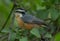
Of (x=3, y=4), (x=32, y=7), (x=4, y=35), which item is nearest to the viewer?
(x=3, y=4)

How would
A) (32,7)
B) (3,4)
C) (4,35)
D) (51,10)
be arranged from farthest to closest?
(51,10), (32,7), (4,35), (3,4)

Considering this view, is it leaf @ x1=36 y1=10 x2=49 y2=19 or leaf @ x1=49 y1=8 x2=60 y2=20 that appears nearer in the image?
leaf @ x1=49 y1=8 x2=60 y2=20

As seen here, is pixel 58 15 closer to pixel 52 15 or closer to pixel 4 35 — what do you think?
pixel 52 15

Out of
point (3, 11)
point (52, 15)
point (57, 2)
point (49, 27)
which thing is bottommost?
point (49, 27)

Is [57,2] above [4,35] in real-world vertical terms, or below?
above

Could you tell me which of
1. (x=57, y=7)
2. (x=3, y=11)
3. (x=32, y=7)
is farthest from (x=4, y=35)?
(x=57, y=7)

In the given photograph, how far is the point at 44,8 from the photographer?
3.00m

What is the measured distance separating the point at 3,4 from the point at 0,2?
0.13ft

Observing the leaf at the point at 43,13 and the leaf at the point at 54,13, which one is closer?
the leaf at the point at 54,13

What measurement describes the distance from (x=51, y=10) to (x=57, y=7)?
0.40 ft

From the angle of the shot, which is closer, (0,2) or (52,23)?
(0,2)

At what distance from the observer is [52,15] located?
111 inches

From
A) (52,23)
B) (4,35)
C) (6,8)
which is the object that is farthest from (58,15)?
(6,8)

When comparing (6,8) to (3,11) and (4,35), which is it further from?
(4,35)
